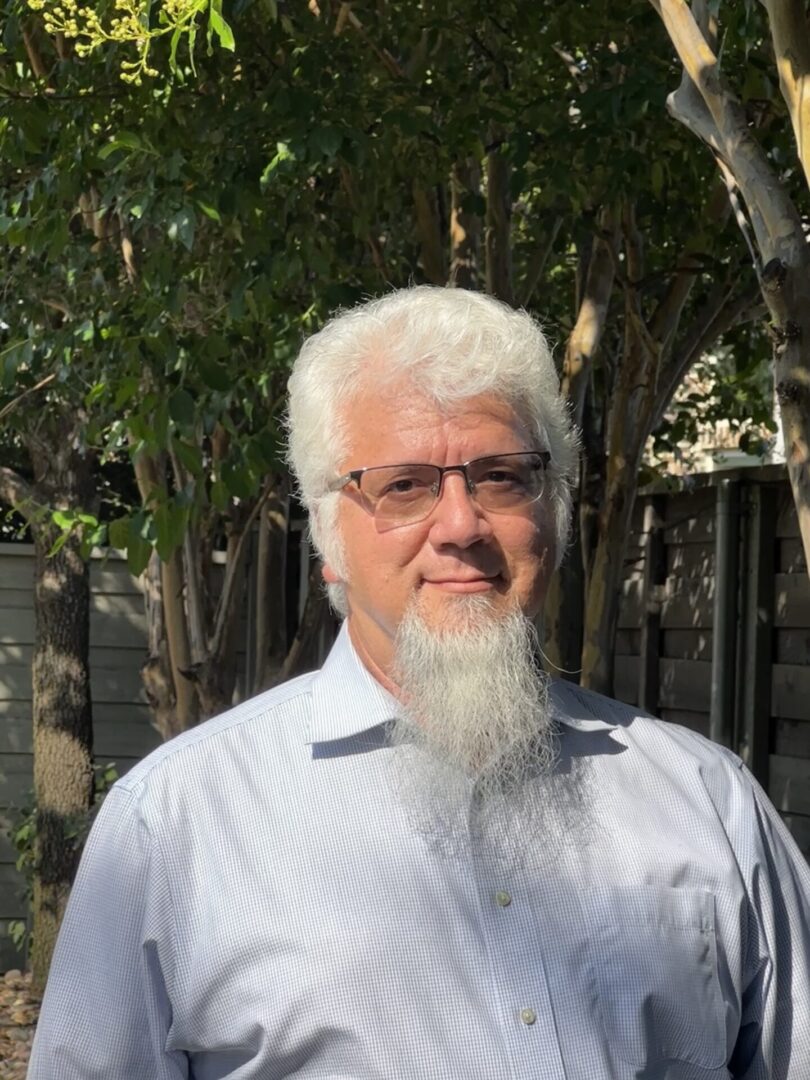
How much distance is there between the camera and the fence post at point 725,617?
580cm

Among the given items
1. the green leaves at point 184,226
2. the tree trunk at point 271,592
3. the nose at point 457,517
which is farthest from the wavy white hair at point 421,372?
the tree trunk at point 271,592

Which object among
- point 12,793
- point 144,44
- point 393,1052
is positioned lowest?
point 12,793

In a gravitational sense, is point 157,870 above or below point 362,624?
below

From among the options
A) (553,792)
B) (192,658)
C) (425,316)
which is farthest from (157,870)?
(192,658)

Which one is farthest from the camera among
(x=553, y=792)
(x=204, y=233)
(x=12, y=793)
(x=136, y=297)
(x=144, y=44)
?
(x=12, y=793)

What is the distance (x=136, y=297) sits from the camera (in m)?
4.85

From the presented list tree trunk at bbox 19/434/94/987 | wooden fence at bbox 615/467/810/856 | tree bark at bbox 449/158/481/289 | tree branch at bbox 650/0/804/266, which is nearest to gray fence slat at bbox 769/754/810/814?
wooden fence at bbox 615/467/810/856

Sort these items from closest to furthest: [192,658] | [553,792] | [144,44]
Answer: [553,792]
[144,44]
[192,658]

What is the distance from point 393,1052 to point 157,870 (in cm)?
34

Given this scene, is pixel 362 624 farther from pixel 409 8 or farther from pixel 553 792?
pixel 409 8

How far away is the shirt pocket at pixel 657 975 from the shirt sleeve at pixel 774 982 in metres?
0.08

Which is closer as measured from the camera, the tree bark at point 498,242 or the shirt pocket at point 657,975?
the shirt pocket at point 657,975

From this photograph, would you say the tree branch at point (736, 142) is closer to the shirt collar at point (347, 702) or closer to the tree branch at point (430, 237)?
the shirt collar at point (347, 702)

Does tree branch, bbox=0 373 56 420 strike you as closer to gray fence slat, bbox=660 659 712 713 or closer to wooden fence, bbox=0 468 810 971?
wooden fence, bbox=0 468 810 971
